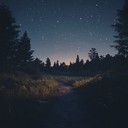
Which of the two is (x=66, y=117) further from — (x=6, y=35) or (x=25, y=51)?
(x=25, y=51)

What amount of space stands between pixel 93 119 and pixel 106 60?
72413 mm

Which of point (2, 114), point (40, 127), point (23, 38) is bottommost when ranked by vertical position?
point (40, 127)

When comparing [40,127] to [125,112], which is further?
[125,112]

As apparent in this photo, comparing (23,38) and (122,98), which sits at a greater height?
(23,38)

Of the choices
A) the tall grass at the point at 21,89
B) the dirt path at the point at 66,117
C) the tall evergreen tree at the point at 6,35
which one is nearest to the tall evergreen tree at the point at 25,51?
the tall evergreen tree at the point at 6,35

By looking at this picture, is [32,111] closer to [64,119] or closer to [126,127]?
[64,119]

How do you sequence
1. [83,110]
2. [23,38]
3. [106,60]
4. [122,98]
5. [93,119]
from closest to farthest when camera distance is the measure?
[93,119] → [122,98] → [83,110] → [23,38] → [106,60]

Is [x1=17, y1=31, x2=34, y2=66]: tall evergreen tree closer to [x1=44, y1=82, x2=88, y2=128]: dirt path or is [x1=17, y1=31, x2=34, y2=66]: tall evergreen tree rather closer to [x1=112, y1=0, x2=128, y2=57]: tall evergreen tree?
[x1=112, y1=0, x2=128, y2=57]: tall evergreen tree

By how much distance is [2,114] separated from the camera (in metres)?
10.4

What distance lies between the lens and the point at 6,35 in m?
34.6

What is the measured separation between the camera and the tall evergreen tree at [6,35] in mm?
34281

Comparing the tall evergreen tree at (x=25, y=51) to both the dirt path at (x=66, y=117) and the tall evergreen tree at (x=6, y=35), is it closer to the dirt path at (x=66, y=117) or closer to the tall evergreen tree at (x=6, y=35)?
the tall evergreen tree at (x=6, y=35)

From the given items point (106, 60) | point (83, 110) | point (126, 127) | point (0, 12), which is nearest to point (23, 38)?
point (0, 12)

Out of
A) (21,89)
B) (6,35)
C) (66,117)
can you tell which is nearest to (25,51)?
(6,35)
